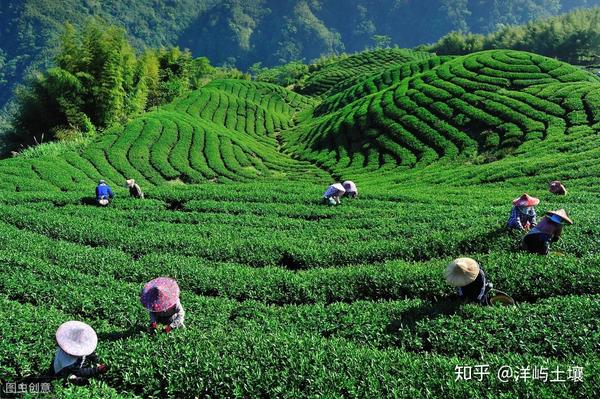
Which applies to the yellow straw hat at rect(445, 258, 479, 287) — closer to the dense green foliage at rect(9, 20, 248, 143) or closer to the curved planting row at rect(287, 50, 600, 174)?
the curved planting row at rect(287, 50, 600, 174)

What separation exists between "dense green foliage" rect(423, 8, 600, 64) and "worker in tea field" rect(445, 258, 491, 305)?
107 m

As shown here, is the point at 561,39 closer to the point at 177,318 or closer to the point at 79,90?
the point at 79,90

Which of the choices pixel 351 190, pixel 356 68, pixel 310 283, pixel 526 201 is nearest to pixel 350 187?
pixel 351 190

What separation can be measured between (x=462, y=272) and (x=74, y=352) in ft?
27.6

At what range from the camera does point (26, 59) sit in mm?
196750

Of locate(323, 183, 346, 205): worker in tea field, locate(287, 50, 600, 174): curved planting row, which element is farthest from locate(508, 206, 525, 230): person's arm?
locate(287, 50, 600, 174): curved planting row

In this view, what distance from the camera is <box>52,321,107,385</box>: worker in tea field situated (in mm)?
8695

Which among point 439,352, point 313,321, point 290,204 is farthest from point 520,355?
point 290,204

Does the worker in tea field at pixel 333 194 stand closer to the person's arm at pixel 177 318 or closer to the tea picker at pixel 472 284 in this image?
the tea picker at pixel 472 284

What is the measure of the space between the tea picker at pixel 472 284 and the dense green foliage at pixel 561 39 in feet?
350

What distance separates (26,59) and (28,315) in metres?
228

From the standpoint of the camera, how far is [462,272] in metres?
10.2

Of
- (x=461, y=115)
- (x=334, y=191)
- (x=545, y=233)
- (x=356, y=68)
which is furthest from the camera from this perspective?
(x=356, y=68)

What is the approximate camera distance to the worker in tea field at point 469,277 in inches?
401
